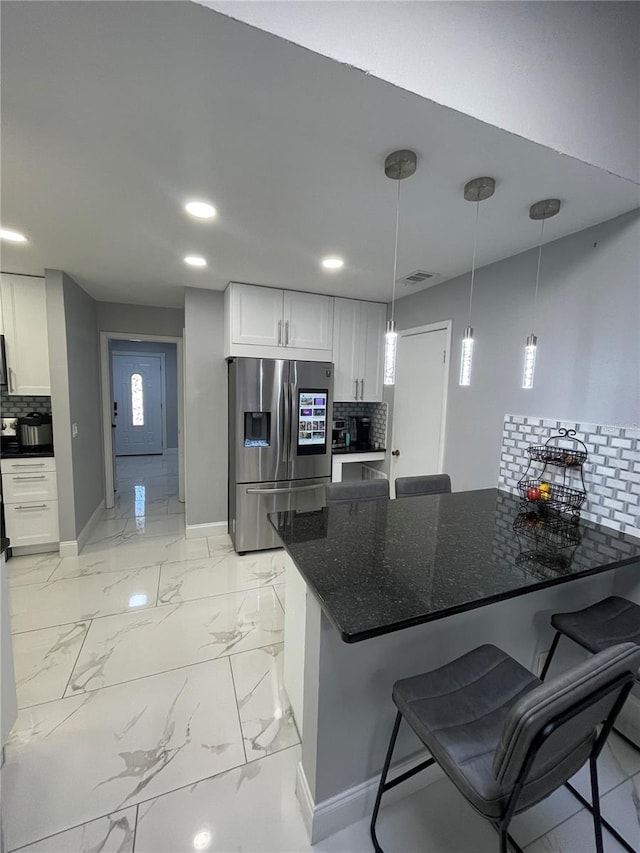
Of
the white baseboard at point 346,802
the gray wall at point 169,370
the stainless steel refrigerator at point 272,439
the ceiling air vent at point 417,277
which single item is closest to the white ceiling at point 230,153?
the ceiling air vent at point 417,277

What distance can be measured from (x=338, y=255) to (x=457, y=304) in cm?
106

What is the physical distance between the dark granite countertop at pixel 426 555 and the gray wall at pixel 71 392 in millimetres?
2403

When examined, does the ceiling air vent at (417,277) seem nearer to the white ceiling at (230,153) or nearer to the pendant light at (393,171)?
the white ceiling at (230,153)

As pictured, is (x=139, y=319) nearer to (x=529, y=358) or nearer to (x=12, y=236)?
(x=12, y=236)

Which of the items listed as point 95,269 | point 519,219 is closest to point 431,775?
point 519,219

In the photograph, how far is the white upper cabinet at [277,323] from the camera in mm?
3062

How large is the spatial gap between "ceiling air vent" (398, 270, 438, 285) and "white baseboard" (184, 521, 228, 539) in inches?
113

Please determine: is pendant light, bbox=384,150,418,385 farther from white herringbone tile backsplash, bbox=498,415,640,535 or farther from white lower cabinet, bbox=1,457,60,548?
white lower cabinet, bbox=1,457,60,548

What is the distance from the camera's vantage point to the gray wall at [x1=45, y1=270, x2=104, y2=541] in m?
2.92

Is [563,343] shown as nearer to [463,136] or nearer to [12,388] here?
[463,136]

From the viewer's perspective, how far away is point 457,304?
2.78 metres

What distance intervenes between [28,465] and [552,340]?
4.02m

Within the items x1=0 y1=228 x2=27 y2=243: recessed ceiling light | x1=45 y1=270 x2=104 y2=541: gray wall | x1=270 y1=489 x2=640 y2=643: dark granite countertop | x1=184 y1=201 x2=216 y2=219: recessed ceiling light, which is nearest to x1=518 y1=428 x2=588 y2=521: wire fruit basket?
x1=270 y1=489 x2=640 y2=643: dark granite countertop

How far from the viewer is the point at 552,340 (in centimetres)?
207
